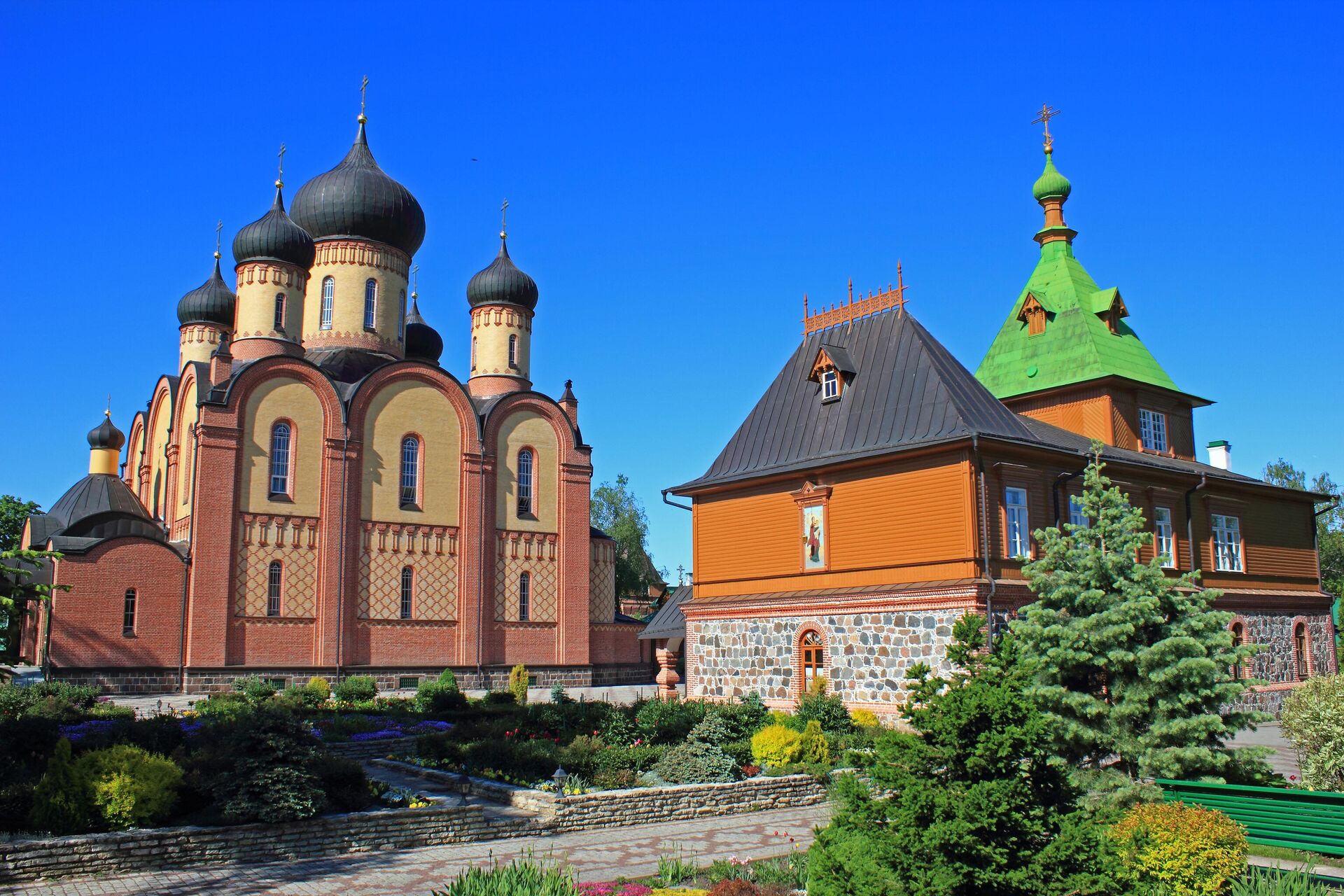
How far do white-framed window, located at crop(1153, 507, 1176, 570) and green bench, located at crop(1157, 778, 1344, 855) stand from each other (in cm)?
1454

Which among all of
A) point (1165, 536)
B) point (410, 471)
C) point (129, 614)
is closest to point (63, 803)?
point (129, 614)

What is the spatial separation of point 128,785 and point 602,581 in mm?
28983

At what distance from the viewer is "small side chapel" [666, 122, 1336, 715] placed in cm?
2023

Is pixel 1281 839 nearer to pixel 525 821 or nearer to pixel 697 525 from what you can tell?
pixel 525 821

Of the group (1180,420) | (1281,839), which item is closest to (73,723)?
(1281,839)

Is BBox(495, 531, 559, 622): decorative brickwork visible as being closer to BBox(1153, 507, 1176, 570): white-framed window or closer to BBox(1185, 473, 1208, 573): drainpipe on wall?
BBox(1153, 507, 1176, 570): white-framed window

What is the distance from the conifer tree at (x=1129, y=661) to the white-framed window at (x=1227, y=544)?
47.2 ft

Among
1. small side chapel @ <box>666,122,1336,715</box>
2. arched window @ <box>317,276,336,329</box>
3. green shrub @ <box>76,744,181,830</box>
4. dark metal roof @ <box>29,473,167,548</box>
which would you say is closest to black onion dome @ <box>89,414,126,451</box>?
dark metal roof @ <box>29,473,167,548</box>

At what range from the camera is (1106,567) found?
12820mm

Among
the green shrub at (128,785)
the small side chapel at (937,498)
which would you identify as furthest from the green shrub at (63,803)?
the small side chapel at (937,498)

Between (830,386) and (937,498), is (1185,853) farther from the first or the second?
(830,386)

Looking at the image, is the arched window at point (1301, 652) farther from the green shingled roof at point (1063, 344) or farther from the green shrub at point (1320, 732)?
the green shrub at point (1320, 732)

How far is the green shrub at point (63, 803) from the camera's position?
1033 centimetres

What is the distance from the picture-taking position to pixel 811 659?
22.1 metres
